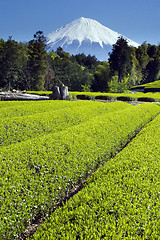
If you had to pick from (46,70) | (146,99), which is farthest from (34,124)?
(46,70)

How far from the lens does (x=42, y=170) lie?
14.1ft

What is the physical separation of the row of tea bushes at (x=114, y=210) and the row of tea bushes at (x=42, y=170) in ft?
2.68

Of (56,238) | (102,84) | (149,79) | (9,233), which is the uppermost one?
(149,79)

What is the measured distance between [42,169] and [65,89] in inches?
665

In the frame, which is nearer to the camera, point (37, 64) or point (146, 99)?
point (146, 99)

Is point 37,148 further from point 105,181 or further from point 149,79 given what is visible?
point 149,79

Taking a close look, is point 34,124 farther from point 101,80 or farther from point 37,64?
point 101,80

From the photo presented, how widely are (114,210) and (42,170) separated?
2.09 metres

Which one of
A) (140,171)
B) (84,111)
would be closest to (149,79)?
(84,111)

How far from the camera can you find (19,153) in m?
4.66

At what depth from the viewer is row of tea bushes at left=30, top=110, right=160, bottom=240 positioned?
2549mm

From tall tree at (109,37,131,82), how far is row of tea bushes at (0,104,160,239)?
4093cm

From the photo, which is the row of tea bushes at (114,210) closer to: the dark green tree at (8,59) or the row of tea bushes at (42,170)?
the row of tea bushes at (42,170)


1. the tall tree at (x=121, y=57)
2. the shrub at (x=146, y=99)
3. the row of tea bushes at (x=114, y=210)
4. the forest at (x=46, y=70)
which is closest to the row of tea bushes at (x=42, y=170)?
the row of tea bushes at (x=114, y=210)
